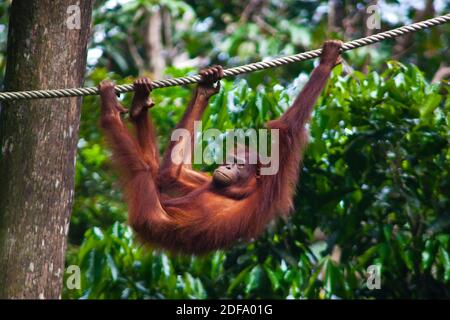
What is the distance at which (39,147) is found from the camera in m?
4.08

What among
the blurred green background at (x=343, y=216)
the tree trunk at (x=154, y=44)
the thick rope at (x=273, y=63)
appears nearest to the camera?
the thick rope at (x=273, y=63)

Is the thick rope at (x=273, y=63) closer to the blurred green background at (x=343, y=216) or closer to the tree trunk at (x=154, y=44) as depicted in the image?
the blurred green background at (x=343, y=216)

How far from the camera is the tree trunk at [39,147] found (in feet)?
13.1

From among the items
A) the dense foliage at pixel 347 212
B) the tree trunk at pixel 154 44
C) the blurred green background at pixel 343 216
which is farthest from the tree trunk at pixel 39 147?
the tree trunk at pixel 154 44

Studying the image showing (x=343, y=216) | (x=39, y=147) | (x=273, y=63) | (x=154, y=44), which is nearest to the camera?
(x=39, y=147)

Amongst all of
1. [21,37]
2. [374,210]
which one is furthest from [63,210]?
[374,210]

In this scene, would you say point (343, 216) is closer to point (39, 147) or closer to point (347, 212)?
point (347, 212)

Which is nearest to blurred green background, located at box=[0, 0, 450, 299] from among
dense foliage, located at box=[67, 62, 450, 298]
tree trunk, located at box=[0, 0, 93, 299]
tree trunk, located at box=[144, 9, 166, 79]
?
dense foliage, located at box=[67, 62, 450, 298]

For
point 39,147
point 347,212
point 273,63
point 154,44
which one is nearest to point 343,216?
point 347,212

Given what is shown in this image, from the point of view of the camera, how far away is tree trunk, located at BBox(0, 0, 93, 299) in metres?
4.00

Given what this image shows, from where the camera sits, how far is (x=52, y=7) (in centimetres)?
421

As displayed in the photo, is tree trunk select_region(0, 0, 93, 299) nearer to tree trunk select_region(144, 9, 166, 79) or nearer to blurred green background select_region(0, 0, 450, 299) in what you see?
blurred green background select_region(0, 0, 450, 299)

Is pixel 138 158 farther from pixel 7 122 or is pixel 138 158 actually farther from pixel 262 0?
pixel 262 0

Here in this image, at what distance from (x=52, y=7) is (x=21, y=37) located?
0.76ft
